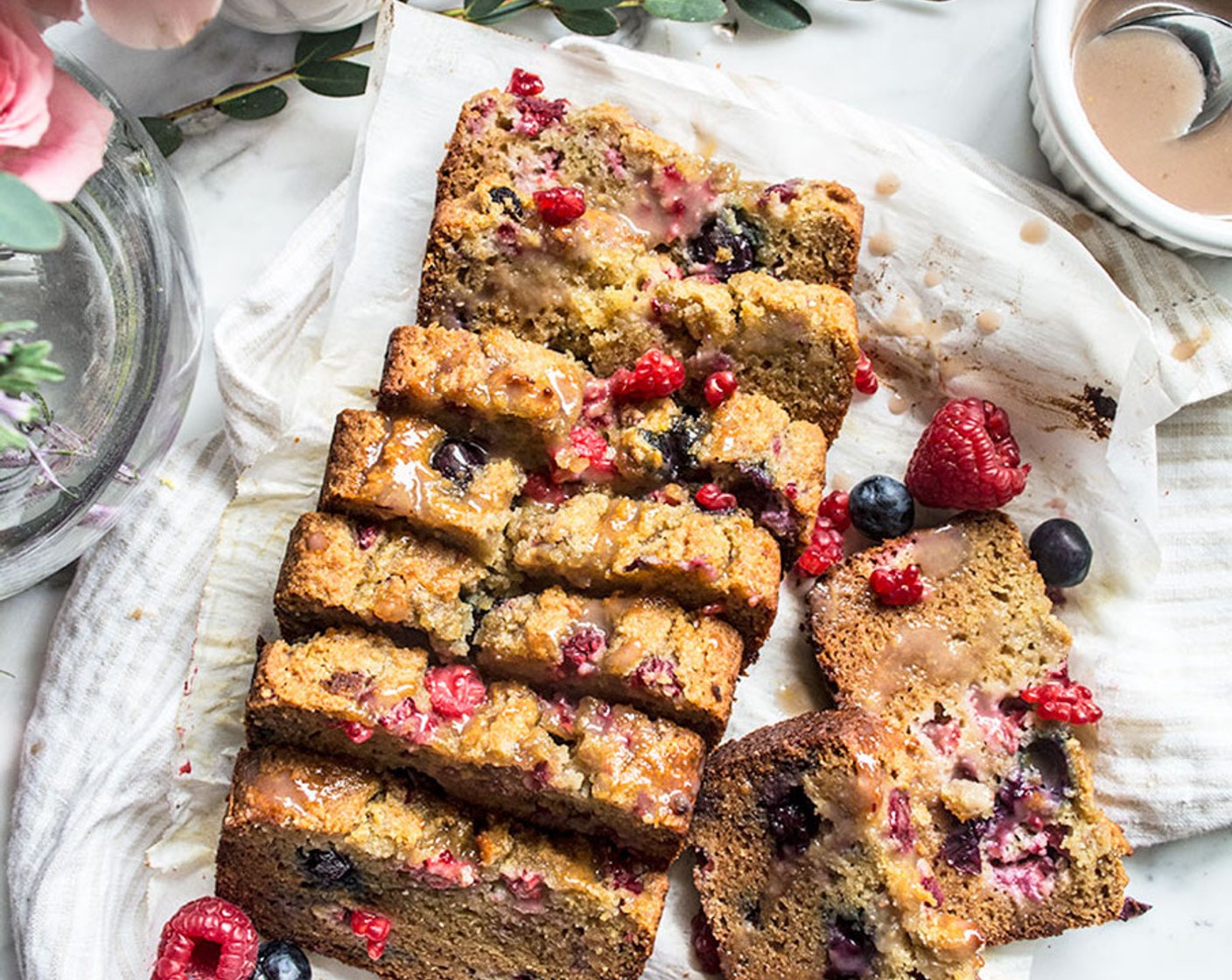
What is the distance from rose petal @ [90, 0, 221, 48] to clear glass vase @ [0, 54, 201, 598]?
0.84 meters

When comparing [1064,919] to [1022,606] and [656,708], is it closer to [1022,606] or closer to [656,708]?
[1022,606]

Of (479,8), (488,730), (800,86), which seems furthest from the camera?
(800,86)

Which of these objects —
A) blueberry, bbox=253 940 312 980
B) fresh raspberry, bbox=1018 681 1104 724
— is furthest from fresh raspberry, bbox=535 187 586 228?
blueberry, bbox=253 940 312 980

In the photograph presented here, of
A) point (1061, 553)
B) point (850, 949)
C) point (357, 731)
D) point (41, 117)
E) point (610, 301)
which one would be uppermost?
point (41, 117)

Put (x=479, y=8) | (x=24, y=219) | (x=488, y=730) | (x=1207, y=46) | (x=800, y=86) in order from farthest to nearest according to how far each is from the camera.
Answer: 1. (x=800, y=86)
2. (x=479, y=8)
3. (x=1207, y=46)
4. (x=488, y=730)
5. (x=24, y=219)

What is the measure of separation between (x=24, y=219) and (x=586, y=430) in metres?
1.40

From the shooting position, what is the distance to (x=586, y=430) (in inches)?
129

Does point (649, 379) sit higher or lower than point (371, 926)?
higher

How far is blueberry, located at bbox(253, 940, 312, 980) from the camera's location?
3.54 metres

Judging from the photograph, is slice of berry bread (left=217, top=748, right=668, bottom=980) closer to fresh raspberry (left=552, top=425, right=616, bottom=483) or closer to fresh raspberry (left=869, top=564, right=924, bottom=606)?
fresh raspberry (left=552, top=425, right=616, bottom=483)

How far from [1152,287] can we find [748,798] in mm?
1712

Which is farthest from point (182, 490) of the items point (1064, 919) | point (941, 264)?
point (1064, 919)

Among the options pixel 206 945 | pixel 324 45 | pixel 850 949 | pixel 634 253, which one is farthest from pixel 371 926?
pixel 324 45

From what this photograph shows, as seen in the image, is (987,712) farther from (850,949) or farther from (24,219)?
(24,219)
